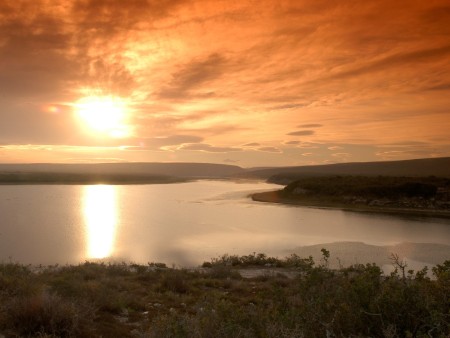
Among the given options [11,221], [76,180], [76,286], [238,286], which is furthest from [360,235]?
[76,180]

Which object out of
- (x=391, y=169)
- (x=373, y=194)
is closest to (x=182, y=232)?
(x=373, y=194)

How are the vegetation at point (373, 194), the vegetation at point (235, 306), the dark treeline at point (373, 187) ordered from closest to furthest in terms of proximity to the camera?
1. the vegetation at point (235, 306)
2. the vegetation at point (373, 194)
3. the dark treeline at point (373, 187)

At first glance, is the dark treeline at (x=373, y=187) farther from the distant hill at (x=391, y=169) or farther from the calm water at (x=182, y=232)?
the distant hill at (x=391, y=169)

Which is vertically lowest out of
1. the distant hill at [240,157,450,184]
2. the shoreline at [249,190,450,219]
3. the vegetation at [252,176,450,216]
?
the shoreline at [249,190,450,219]

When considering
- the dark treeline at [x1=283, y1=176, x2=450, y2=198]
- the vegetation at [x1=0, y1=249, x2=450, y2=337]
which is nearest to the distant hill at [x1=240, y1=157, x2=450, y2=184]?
the dark treeline at [x1=283, y1=176, x2=450, y2=198]

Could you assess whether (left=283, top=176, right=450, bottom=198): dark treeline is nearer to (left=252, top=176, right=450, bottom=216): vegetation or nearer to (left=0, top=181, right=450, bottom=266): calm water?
(left=252, top=176, right=450, bottom=216): vegetation

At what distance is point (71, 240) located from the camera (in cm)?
2341

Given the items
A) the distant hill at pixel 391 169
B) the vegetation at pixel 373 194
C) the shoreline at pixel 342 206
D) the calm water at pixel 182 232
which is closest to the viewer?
the calm water at pixel 182 232

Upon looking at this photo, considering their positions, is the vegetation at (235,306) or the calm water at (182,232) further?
the calm water at (182,232)

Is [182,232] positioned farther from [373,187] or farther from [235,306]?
[373,187]

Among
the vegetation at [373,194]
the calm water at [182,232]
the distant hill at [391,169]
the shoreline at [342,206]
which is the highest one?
the distant hill at [391,169]

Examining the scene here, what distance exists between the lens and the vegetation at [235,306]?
14.8 feet

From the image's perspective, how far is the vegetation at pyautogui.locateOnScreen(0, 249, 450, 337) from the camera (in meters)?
4.51

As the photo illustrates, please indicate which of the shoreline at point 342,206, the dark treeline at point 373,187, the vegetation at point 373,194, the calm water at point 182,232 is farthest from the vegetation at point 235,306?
the dark treeline at point 373,187
